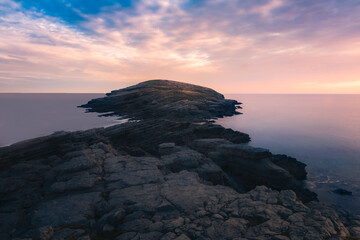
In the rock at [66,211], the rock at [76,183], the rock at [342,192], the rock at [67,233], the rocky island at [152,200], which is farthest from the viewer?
the rock at [342,192]

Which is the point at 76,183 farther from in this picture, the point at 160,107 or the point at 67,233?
the point at 160,107

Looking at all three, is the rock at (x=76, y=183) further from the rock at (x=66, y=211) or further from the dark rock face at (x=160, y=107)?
the dark rock face at (x=160, y=107)

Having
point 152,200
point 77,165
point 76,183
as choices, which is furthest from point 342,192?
point 77,165

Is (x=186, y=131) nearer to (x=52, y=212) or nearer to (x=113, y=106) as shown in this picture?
(x=52, y=212)

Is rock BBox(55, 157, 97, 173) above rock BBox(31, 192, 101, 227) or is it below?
above

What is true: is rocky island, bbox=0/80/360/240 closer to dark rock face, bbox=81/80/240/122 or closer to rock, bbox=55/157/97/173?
rock, bbox=55/157/97/173

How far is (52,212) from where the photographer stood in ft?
34.9

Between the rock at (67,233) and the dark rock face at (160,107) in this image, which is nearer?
the rock at (67,233)

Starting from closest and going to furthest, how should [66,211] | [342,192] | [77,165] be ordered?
[66,211], [77,165], [342,192]

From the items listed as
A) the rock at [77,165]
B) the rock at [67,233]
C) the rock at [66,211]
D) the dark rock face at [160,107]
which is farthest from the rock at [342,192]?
the dark rock face at [160,107]

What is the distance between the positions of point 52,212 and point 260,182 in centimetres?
1869

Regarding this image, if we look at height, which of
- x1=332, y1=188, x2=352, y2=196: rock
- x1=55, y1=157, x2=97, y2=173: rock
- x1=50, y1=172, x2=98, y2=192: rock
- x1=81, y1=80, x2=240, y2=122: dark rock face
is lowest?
x1=332, y1=188, x2=352, y2=196: rock

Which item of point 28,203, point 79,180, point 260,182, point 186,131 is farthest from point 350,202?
point 28,203

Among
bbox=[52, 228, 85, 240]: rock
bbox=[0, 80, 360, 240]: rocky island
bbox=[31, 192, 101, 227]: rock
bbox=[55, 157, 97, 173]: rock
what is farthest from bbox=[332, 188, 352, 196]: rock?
bbox=[52, 228, 85, 240]: rock
